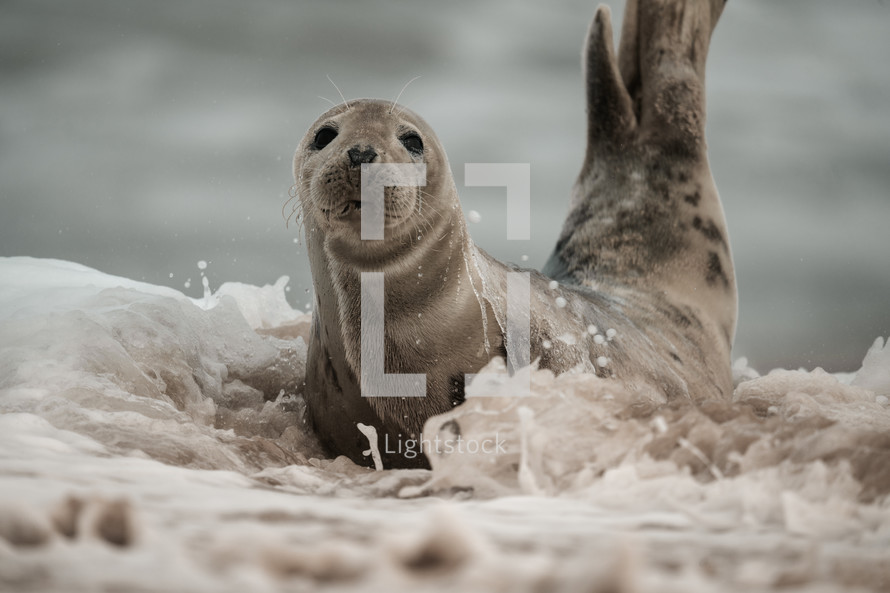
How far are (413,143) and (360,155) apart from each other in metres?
0.34

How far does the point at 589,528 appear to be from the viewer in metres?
1.51

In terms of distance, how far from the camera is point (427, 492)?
2146mm

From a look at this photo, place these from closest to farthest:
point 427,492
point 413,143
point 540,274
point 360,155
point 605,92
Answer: point 427,492 → point 360,155 → point 413,143 → point 540,274 → point 605,92

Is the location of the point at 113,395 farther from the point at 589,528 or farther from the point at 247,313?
the point at 247,313

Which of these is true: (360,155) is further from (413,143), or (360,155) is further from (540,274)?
(540,274)

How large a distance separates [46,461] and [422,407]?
152 cm

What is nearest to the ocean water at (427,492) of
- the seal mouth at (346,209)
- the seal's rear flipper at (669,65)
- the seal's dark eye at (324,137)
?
the seal mouth at (346,209)

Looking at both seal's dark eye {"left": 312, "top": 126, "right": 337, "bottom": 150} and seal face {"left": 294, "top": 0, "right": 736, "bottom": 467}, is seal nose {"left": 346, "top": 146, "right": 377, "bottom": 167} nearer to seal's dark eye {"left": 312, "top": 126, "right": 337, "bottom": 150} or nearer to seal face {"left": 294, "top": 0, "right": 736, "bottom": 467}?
seal face {"left": 294, "top": 0, "right": 736, "bottom": 467}

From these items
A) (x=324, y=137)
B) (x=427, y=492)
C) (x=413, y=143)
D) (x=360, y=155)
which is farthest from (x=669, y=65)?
(x=427, y=492)

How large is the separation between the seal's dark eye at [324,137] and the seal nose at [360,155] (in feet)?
0.93

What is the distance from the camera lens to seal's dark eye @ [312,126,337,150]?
3.14 m

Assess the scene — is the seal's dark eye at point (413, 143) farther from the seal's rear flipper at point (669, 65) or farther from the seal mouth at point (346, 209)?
the seal's rear flipper at point (669, 65)

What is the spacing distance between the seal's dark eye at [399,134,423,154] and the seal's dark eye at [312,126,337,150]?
25 cm

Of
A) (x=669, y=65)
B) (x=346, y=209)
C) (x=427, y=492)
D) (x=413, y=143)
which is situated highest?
(x=669, y=65)
